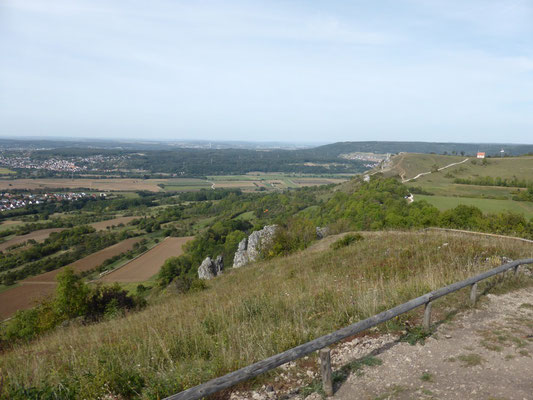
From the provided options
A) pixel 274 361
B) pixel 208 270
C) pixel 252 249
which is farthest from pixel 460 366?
pixel 208 270

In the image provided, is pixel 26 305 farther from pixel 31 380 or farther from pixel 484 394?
pixel 484 394

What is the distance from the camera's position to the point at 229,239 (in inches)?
2387

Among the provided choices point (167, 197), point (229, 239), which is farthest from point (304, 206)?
point (167, 197)

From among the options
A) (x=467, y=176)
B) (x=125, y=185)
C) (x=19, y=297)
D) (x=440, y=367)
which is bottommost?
(x=19, y=297)

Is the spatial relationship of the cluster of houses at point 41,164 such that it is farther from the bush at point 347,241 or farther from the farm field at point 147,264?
the bush at point 347,241

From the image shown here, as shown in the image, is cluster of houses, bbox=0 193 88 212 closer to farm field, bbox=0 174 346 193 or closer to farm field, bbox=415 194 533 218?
farm field, bbox=0 174 346 193

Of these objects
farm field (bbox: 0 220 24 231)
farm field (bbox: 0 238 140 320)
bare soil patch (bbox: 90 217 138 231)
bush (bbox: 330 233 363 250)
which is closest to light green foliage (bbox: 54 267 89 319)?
farm field (bbox: 0 238 140 320)

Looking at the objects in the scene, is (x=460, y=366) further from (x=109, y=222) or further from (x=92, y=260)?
(x=109, y=222)

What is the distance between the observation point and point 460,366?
4289 millimetres

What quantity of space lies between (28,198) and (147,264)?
266ft

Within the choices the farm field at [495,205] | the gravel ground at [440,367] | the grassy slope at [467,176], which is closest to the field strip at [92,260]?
the gravel ground at [440,367]

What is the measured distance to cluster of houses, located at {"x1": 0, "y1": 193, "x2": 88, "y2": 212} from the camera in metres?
93.0

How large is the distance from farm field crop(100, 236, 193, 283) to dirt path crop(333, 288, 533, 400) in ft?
152

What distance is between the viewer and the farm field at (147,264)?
4522 centimetres
